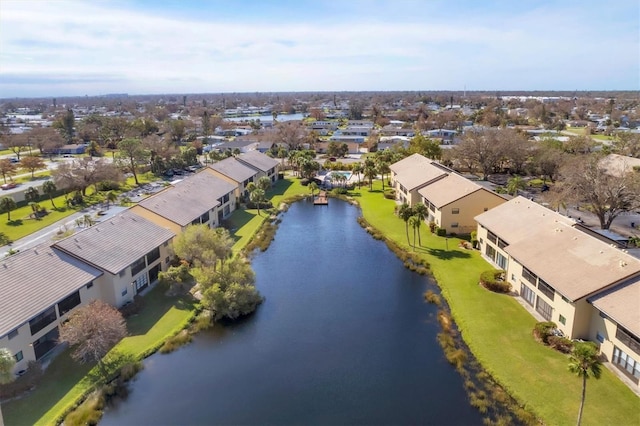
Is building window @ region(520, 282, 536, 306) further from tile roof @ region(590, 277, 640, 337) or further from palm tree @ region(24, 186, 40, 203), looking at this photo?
palm tree @ region(24, 186, 40, 203)

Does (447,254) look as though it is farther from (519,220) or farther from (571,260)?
(571,260)

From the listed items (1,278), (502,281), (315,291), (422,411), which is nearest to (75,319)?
(1,278)

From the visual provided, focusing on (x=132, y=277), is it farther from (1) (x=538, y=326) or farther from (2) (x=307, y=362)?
(1) (x=538, y=326)

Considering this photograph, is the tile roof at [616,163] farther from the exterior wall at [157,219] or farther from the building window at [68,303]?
the building window at [68,303]

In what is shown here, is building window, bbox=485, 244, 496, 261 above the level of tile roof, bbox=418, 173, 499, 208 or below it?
below

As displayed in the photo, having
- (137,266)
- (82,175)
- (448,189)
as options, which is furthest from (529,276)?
(82,175)

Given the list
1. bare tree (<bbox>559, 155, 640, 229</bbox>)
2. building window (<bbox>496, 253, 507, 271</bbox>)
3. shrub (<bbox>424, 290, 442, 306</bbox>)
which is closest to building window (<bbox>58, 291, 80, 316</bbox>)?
shrub (<bbox>424, 290, 442, 306</bbox>)
